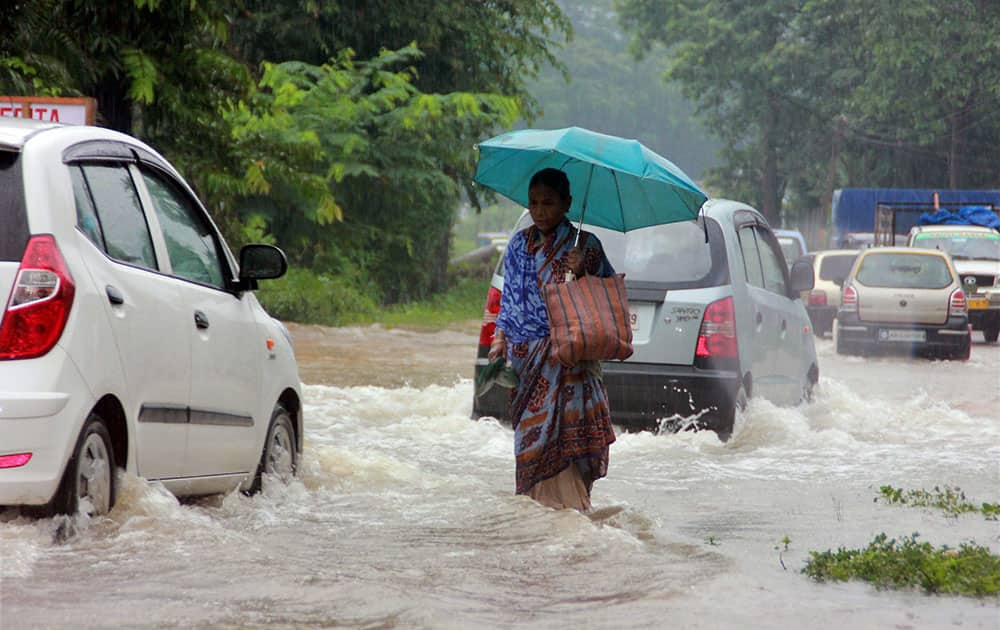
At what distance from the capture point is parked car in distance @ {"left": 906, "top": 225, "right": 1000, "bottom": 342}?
80.9 ft

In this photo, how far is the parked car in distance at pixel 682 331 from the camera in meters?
9.42

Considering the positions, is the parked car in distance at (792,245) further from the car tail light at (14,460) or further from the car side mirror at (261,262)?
the car tail light at (14,460)

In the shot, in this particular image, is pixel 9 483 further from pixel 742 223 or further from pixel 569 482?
pixel 742 223

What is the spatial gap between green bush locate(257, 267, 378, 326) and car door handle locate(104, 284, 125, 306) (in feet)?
52.4

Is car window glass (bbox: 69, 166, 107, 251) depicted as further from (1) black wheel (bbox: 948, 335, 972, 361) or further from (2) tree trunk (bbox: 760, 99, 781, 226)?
(2) tree trunk (bbox: 760, 99, 781, 226)

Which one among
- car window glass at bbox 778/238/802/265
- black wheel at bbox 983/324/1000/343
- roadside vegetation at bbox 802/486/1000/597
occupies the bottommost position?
black wheel at bbox 983/324/1000/343

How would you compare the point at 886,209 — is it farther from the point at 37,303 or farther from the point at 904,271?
the point at 37,303

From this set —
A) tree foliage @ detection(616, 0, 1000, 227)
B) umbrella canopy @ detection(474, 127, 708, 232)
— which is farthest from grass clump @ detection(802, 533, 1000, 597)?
tree foliage @ detection(616, 0, 1000, 227)

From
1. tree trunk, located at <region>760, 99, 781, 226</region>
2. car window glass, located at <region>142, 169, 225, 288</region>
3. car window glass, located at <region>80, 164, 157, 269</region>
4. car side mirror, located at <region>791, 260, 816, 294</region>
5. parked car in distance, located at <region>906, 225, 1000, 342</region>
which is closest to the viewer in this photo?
car window glass, located at <region>80, 164, 157, 269</region>

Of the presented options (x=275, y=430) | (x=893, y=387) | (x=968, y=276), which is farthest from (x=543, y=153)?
(x=968, y=276)

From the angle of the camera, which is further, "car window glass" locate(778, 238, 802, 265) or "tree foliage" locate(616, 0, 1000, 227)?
"tree foliage" locate(616, 0, 1000, 227)

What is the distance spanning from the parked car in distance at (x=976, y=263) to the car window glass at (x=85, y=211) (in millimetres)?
19879

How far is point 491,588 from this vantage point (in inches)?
210

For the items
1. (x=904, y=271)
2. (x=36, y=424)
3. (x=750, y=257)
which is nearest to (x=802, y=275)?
(x=750, y=257)
